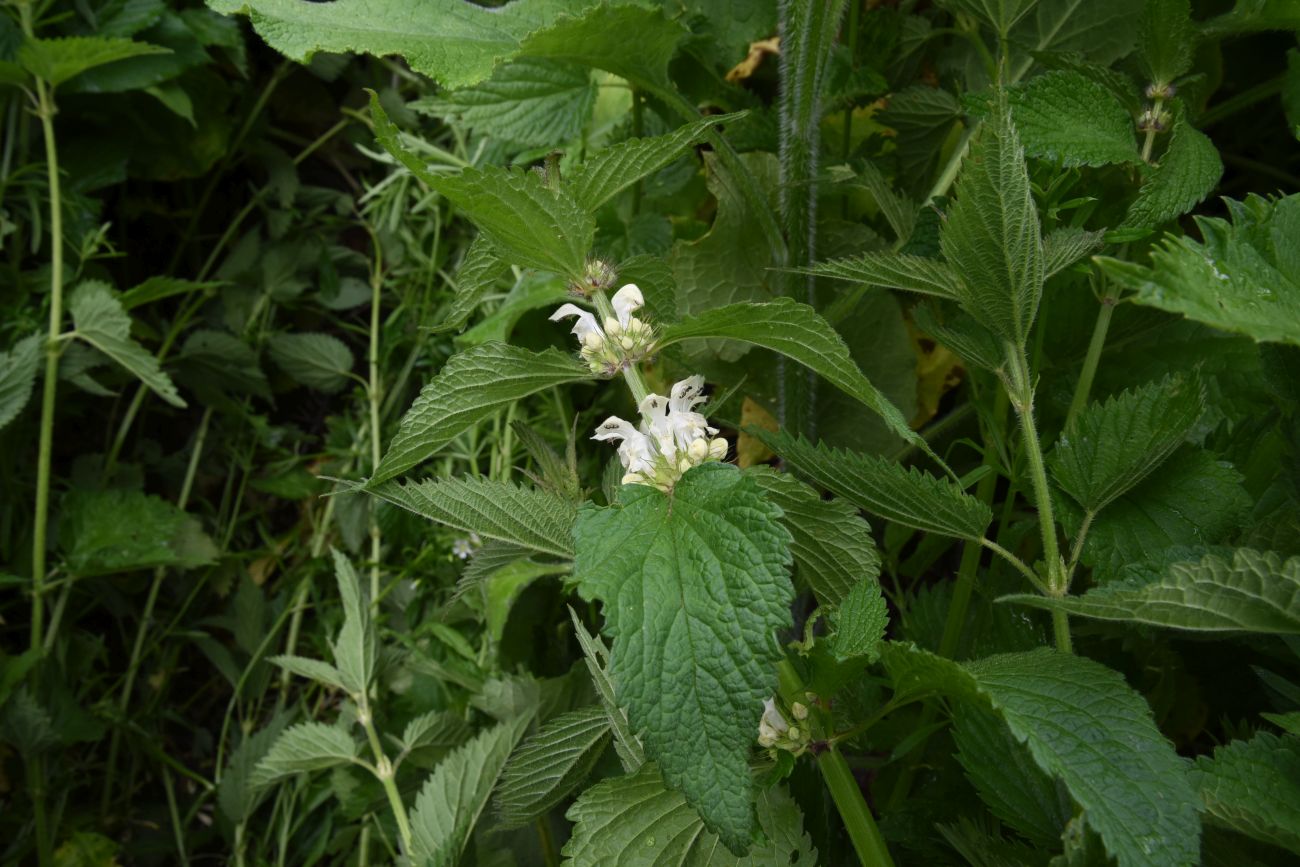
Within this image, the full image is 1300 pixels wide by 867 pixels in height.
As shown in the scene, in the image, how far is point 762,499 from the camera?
Result: 402 mm

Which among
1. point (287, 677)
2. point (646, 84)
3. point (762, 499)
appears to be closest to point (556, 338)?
point (646, 84)

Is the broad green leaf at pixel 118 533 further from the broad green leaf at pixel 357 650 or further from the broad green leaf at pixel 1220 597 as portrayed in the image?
the broad green leaf at pixel 1220 597

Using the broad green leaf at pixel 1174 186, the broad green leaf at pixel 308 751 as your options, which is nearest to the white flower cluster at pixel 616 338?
the broad green leaf at pixel 1174 186

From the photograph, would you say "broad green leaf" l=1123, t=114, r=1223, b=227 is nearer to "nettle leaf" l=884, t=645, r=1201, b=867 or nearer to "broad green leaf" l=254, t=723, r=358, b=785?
"nettle leaf" l=884, t=645, r=1201, b=867

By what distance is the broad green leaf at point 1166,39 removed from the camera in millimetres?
551

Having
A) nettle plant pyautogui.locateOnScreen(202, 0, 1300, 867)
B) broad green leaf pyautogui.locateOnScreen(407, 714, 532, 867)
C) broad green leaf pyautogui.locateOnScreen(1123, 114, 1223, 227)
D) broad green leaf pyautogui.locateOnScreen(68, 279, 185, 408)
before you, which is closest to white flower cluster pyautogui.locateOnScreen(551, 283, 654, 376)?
nettle plant pyautogui.locateOnScreen(202, 0, 1300, 867)

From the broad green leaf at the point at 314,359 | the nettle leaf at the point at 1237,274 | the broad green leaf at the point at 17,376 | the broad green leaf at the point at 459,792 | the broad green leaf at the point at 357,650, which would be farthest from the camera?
the broad green leaf at the point at 314,359

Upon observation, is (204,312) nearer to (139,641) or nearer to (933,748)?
(139,641)

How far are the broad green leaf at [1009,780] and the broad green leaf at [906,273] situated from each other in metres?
0.20

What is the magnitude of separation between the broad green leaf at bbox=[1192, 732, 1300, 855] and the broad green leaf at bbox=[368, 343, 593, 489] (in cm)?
32

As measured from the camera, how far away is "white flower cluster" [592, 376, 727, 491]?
0.46 m

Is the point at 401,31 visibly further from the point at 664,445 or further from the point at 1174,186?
the point at 1174,186

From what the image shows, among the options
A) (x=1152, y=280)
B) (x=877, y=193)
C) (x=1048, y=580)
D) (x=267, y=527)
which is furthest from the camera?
(x=267, y=527)

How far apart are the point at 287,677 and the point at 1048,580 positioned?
2.78ft
